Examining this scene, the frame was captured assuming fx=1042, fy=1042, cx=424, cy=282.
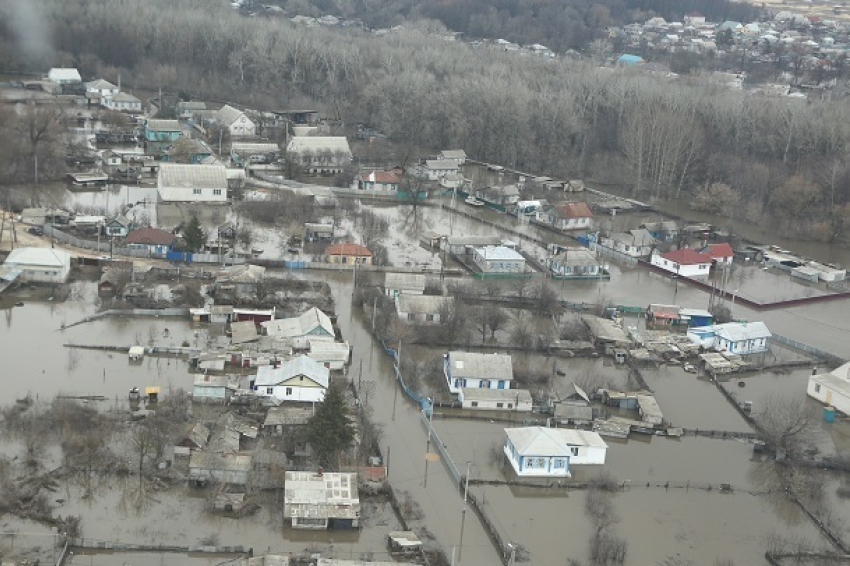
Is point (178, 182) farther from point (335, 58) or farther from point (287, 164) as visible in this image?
point (335, 58)

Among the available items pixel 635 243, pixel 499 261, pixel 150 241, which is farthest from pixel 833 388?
pixel 150 241

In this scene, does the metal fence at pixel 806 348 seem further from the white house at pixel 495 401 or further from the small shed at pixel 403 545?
the small shed at pixel 403 545

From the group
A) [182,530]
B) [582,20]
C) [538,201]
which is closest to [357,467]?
[182,530]

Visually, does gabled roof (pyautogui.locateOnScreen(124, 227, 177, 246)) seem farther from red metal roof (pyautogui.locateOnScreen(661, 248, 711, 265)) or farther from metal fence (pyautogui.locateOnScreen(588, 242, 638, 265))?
red metal roof (pyautogui.locateOnScreen(661, 248, 711, 265))

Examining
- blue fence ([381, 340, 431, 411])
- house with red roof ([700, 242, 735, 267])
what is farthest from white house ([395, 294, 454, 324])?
house with red roof ([700, 242, 735, 267])

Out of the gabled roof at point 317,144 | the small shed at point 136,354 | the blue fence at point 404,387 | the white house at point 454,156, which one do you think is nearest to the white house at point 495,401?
the blue fence at point 404,387

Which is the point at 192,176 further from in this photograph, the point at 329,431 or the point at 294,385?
the point at 329,431
